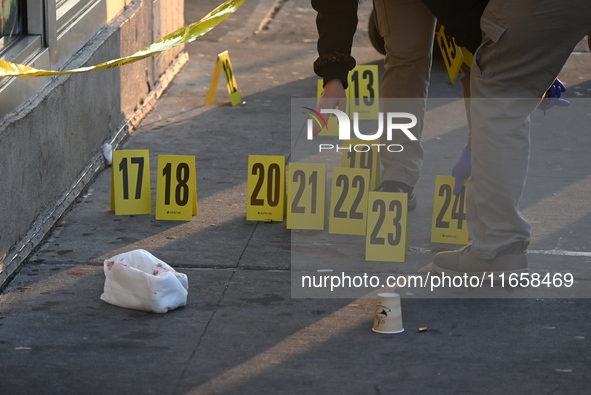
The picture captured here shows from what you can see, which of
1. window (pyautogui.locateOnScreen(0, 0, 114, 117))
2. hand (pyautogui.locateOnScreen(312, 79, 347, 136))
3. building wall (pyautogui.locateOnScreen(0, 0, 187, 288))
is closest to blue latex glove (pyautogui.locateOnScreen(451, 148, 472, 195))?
hand (pyautogui.locateOnScreen(312, 79, 347, 136))

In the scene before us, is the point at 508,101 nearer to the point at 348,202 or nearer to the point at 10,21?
the point at 348,202

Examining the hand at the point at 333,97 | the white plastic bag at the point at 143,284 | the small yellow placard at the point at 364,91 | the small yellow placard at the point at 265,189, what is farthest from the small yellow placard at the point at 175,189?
the small yellow placard at the point at 364,91

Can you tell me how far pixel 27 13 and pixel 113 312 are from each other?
202cm

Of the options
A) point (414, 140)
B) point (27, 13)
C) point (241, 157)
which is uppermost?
point (27, 13)

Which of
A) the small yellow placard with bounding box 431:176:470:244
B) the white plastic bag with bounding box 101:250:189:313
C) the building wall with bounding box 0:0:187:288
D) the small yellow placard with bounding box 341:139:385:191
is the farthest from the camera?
the small yellow placard with bounding box 341:139:385:191

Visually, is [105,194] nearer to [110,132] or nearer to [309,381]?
[110,132]

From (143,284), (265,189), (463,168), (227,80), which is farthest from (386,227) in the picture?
(227,80)

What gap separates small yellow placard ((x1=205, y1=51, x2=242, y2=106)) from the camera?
7.45 m

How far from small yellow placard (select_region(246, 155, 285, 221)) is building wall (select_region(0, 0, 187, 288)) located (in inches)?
38.8

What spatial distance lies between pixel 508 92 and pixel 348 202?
119 cm

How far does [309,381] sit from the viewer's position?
333 cm

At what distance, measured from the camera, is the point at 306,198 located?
488cm

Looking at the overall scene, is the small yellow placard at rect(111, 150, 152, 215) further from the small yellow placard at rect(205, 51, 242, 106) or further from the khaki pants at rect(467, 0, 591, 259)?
the small yellow placard at rect(205, 51, 242, 106)

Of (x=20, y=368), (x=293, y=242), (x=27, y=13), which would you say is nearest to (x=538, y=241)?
(x=293, y=242)
